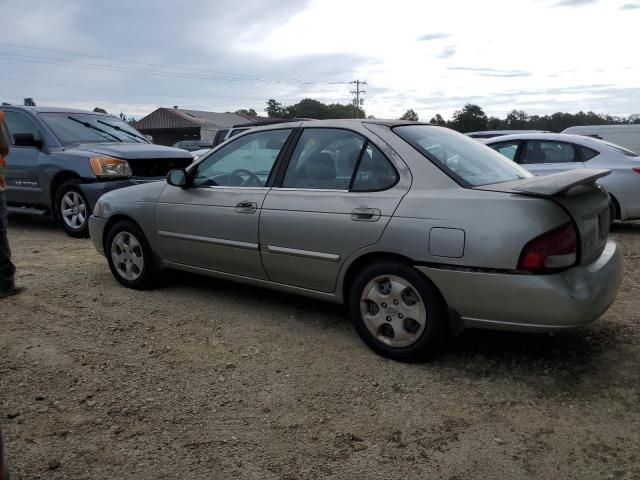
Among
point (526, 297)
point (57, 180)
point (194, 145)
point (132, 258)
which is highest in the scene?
point (194, 145)

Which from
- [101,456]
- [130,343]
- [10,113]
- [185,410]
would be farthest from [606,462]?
[10,113]

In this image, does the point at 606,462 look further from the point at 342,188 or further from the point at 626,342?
the point at 342,188

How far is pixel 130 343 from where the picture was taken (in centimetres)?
394

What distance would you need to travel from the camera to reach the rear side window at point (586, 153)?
26.2 ft

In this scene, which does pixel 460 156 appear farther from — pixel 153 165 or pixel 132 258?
pixel 153 165

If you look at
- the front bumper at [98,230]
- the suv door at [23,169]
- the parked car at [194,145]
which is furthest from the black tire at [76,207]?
the parked car at [194,145]

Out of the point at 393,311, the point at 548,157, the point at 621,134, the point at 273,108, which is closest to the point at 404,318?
the point at 393,311

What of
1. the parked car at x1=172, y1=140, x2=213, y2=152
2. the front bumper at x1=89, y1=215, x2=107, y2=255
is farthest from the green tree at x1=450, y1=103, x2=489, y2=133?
the front bumper at x1=89, y1=215, x2=107, y2=255

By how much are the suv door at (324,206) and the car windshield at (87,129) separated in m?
5.23

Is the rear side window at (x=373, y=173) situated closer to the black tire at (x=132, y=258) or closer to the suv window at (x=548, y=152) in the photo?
the black tire at (x=132, y=258)

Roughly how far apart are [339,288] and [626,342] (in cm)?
201

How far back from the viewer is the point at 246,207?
13.9 feet

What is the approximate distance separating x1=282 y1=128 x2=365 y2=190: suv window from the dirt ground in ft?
3.69

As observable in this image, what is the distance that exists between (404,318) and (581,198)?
1.29 m
